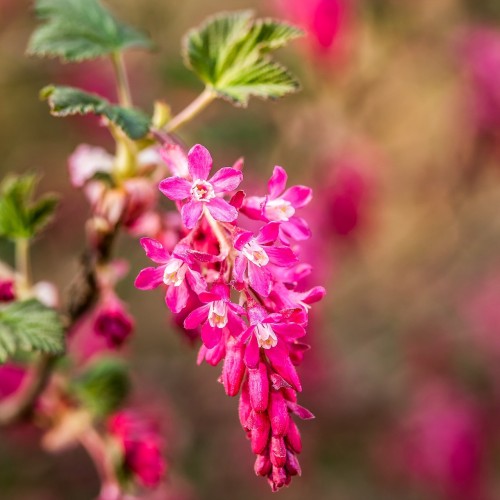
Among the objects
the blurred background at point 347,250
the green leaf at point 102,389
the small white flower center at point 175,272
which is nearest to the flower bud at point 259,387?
the small white flower center at point 175,272

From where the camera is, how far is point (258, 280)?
680mm

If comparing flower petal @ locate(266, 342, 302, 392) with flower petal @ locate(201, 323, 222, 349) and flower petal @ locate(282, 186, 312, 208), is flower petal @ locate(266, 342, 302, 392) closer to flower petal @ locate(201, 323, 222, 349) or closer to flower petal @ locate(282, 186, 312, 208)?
flower petal @ locate(201, 323, 222, 349)

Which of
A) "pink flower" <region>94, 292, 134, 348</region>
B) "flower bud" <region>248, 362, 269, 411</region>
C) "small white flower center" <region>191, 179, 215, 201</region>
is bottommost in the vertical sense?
"pink flower" <region>94, 292, 134, 348</region>

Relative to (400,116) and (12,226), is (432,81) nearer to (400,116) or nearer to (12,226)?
(400,116)

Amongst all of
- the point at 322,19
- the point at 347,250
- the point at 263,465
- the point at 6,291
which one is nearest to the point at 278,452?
the point at 263,465

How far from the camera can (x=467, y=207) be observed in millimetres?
3039

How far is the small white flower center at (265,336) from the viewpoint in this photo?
2.19 feet

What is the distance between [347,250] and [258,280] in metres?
1.73

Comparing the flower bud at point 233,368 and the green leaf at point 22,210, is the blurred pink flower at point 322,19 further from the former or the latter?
the flower bud at point 233,368

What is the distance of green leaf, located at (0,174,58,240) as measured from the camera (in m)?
0.96

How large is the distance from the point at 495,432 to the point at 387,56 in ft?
4.22

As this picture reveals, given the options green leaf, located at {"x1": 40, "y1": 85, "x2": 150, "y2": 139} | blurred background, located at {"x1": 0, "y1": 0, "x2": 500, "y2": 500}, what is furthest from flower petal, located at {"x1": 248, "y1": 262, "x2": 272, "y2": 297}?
blurred background, located at {"x1": 0, "y1": 0, "x2": 500, "y2": 500}

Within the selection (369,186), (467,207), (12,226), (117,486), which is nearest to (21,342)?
(12,226)

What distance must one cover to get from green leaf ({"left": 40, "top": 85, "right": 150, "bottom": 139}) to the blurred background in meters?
0.93
